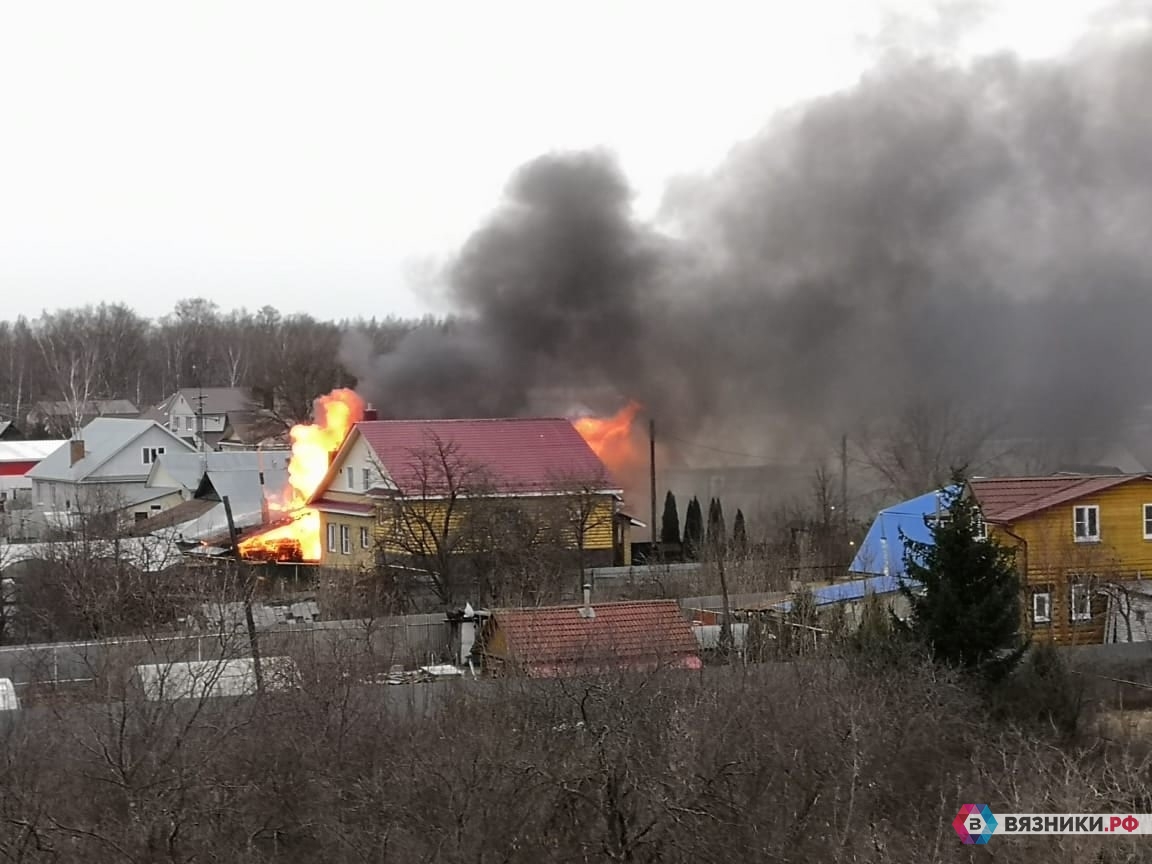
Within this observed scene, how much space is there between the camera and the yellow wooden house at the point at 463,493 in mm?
26109

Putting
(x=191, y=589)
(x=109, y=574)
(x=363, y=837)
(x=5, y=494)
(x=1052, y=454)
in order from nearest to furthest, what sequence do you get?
(x=363, y=837)
(x=191, y=589)
(x=109, y=574)
(x=1052, y=454)
(x=5, y=494)

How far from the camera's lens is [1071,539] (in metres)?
21.9

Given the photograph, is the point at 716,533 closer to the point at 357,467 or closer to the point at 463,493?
the point at 463,493

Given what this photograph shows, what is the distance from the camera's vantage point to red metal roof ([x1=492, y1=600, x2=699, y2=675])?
15820mm

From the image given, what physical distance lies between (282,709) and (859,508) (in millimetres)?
27940

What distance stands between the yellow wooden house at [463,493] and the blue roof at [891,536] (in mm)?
5367

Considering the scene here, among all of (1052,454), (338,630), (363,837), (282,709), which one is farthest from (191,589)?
(1052,454)

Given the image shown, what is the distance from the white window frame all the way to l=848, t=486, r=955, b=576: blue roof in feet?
12.2

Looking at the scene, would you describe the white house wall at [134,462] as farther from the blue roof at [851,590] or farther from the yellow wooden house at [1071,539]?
the yellow wooden house at [1071,539]

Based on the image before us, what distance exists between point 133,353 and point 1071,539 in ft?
252

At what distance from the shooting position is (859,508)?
1531 inches

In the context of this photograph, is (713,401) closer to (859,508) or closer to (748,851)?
(859,508)

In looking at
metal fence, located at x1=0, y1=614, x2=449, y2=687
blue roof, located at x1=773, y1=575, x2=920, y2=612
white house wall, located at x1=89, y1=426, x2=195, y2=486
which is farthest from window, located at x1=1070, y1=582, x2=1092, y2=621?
white house wall, located at x1=89, y1=426, x2=195, y2=486

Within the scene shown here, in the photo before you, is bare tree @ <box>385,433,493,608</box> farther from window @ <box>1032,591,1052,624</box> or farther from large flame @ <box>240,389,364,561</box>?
window @ <box>1032,591,1052,624</box>
